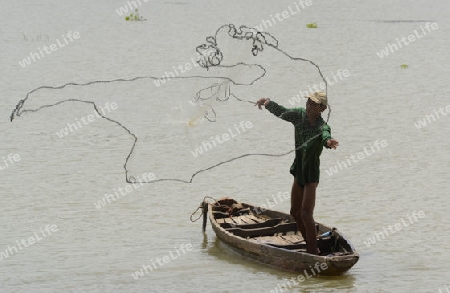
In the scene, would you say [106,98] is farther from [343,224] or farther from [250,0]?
[250,0]

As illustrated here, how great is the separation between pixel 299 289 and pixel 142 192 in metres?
4.15

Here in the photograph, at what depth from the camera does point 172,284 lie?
10.5 meters

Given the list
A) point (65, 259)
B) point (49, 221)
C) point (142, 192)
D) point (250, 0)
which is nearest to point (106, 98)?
point (142, 192)

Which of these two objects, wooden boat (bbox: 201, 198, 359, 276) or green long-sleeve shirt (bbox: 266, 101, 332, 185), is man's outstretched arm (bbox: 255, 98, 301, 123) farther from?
wooden boat (bbox: 201, 198, 359, 276)

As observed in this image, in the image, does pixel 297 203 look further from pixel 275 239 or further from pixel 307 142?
pixel 275 239

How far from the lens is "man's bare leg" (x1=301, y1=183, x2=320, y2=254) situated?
33.1ft

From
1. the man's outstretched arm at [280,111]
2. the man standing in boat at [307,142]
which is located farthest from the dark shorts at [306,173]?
the man's outstretched arm at [280,111]

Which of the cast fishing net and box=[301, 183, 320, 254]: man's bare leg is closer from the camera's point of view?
box=[301, 183, 320, 254]: man's bare leg

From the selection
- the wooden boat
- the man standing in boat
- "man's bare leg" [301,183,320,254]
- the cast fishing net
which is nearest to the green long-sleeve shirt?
the man standing in boat

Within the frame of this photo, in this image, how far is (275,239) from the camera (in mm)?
11227

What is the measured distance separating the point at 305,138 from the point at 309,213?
852 millimetres

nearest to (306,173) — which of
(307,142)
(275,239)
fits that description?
(307,142)

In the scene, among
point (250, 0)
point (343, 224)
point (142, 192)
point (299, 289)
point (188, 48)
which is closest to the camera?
point (299, 289)

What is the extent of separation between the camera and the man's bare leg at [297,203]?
10250 mm
